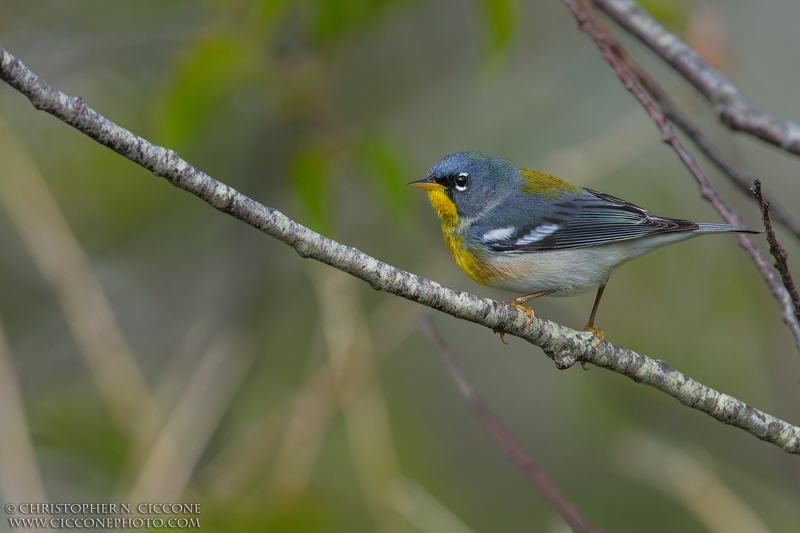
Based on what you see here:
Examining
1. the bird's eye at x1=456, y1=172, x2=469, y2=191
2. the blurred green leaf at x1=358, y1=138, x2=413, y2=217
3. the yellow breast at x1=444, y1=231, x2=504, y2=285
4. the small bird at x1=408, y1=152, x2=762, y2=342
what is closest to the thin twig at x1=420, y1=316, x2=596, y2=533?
the blurred green leaf at x1=358, y1=138, x2=413, y2=217

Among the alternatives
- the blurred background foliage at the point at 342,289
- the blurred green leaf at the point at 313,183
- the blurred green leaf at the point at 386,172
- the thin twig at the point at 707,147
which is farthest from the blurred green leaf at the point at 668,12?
the blurred green leaf at the point at 313,183

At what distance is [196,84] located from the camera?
3.39 m

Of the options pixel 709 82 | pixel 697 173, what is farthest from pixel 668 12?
pixel 697 173

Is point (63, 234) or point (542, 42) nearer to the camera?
point (63, 234)

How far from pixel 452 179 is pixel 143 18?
2.51 m

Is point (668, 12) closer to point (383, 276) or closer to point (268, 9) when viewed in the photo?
point (268, 9)

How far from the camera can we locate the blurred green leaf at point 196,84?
11.1 ft

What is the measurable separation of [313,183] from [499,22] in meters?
1.08

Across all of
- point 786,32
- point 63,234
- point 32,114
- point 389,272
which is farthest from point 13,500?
point 786,32

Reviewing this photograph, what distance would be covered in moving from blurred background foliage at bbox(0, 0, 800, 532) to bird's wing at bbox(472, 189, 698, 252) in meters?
0.40

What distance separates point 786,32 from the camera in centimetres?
801

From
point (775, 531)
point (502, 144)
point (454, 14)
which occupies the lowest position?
point (775, 531)

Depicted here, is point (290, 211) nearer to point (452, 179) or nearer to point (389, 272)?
point (452, 179)

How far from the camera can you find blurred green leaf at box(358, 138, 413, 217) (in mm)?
3430
